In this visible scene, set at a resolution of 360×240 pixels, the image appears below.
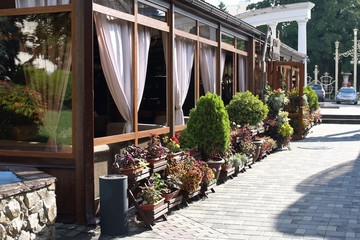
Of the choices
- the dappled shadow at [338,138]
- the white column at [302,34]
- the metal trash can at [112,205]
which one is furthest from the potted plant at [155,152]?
the white column at [302,34]

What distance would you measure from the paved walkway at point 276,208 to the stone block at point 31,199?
0.77 metres

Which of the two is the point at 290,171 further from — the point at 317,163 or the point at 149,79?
the point at 149,79

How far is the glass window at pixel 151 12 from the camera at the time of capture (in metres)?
6.93

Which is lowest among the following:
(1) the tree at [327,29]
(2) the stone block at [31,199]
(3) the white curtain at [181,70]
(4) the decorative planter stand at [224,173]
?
(4) the decorative planter stand at [224,173]

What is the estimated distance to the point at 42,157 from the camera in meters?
5.97

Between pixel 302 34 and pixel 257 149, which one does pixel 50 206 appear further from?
pixel 302 34

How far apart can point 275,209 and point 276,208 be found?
6 centimetres

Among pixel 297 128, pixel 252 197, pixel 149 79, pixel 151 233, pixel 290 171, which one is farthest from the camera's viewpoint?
pixel 297 128

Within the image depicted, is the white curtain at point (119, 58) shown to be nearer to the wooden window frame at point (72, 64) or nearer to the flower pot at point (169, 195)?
the wooden window frame at point (72, 64)

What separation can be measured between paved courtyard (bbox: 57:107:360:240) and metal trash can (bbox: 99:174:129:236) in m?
0.18

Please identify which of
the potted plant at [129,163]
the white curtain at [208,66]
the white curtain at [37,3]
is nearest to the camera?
the potted plant at [129,163]

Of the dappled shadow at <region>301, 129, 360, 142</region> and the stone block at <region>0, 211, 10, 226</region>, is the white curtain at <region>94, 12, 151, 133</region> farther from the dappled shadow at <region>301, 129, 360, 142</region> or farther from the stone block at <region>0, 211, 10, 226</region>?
the dappled shadow at <region>301, 129, 360, 142</region>

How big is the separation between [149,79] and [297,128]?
21.1ft

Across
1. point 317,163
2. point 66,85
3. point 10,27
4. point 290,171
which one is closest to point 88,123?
point 66,85
